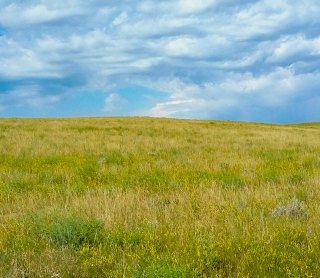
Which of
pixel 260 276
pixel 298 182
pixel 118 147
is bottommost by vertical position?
pixel 260 276

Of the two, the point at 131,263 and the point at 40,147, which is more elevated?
the point at 40,147

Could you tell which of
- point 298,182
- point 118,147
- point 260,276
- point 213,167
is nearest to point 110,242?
point 260,276

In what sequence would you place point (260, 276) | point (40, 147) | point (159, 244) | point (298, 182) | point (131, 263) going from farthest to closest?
1. point (40, 147)
2. point (298, 182)
3. point (159, 244)
4. point (131, 263)
5. point (260, 276)

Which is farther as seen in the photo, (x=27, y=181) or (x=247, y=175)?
(x=247, y=175)

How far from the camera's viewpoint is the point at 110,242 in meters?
6.12

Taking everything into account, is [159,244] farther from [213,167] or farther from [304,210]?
[213,167]

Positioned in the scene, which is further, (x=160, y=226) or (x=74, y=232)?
(x=160, y=226)

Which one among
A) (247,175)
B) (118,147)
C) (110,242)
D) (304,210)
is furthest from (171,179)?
(118,147)

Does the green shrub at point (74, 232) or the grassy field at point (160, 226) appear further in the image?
the green shrub at point (74, 232)

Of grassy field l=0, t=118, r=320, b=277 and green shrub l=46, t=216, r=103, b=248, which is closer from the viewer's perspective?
grassy field l=0, t=118, r=320, b=277

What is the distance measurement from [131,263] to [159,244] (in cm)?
72

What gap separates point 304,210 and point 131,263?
360 cm

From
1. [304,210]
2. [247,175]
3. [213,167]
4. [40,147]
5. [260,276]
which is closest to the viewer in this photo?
[260,276]

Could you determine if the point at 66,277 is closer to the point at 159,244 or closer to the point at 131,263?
the point at 131,263
